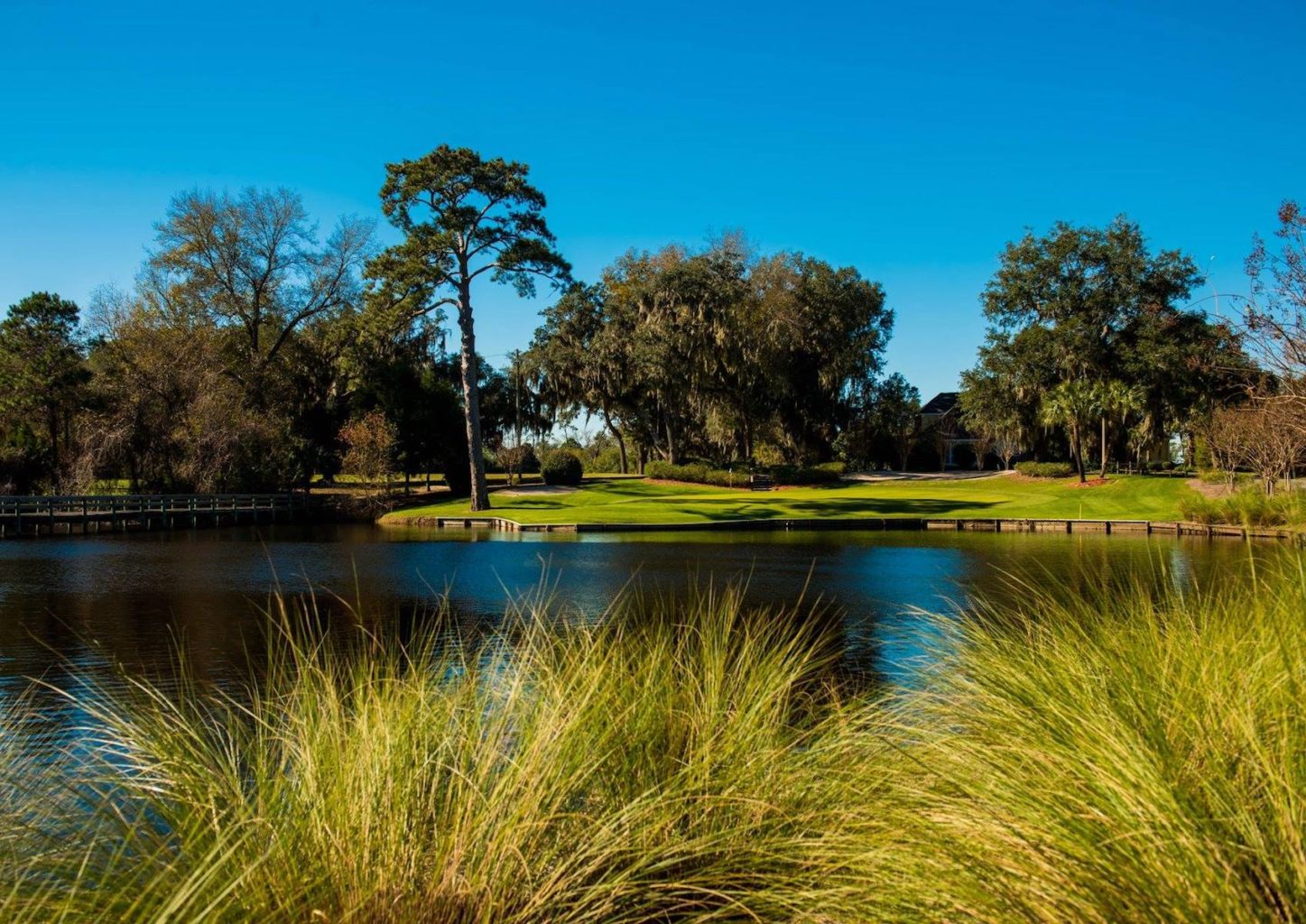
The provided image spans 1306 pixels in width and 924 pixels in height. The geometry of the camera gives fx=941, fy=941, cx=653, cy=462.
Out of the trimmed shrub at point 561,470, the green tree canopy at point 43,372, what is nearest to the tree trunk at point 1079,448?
the trimmed shrub at point 561,470

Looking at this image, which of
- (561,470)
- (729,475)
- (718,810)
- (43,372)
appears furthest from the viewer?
(729,475)

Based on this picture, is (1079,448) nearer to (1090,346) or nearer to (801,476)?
(1090,346)

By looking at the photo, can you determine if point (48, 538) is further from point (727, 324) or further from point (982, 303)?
point (982, 303)

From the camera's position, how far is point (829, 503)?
3431cm

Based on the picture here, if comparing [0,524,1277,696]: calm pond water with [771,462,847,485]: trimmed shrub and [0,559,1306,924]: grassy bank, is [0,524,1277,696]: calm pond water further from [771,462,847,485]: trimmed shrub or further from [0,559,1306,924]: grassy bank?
[771,462,847,485]: trimmed shrub

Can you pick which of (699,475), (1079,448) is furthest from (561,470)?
(1079,448)

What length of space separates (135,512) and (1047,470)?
38777mm

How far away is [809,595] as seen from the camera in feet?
45.4

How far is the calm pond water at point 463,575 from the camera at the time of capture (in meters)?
9.82

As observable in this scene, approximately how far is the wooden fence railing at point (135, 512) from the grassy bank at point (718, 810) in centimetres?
2805

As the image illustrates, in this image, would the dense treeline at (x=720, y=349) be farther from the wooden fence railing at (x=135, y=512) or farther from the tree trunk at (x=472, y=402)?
the wooden fence railing at (x=135, y=512)

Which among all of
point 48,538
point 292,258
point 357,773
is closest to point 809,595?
point 357,773

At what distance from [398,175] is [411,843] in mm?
31510

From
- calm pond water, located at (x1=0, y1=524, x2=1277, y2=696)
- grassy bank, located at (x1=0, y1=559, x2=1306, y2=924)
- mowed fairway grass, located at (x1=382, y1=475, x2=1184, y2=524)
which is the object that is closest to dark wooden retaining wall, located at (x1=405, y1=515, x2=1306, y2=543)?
mowed fairway grass, located at (x1=382, y1=475, x2=1184, y2=524)
